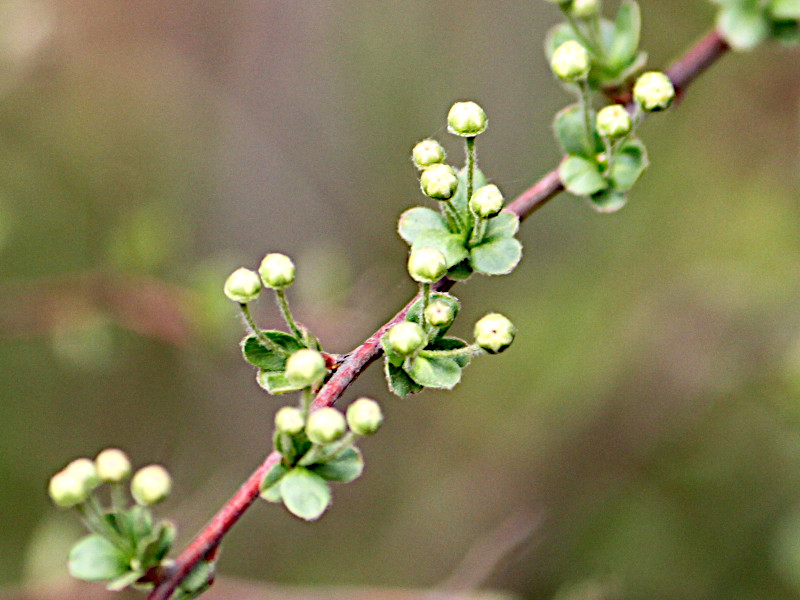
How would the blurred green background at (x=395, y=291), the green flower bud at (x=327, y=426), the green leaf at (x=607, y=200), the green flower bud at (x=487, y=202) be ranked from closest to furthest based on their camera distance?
the green flower bud at (x=327, y=426) → the green flower bud at (x=487, y=202) → the green leaf at (x=607, y=200) → the blurred green background at (x=395, y=291)

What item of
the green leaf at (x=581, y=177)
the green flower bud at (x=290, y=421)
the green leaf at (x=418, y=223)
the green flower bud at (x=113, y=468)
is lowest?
the green leaf at (x=581, y=177)

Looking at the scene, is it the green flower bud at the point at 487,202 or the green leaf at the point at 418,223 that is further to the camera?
the green leaf at the point at 418,223

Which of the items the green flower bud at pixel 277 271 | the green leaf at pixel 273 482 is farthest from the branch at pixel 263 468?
the green flower bud at pixel 277 271

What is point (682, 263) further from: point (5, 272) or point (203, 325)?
point (5, 272)

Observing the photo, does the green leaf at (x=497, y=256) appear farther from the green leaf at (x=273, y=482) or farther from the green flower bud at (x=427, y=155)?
the green leaf at (x=273, y=482)

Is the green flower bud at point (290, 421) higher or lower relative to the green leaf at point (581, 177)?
higher

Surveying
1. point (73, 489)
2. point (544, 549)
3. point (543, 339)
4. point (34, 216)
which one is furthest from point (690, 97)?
point (73, 489)
